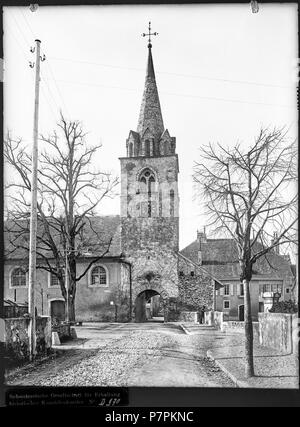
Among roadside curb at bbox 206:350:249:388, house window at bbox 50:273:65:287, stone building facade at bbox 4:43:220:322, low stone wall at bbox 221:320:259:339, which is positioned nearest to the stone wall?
stone building facade at bbox 4:43:220:322

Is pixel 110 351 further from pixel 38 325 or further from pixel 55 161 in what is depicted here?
pixel 55 161

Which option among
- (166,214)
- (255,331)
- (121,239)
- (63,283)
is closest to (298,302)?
(255,331)

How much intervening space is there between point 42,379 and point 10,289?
2214 millimetres

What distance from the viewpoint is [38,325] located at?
8742 mm

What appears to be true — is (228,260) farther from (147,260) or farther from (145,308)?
(145,308)

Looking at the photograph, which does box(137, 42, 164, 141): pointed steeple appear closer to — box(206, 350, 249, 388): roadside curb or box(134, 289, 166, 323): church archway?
box(206, 350, 249, 388): roadside curb

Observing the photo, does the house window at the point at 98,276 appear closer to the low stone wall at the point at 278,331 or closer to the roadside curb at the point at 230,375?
the roadside curb at the point at 230,375

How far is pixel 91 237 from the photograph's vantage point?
1076 cm

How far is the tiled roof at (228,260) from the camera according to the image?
772cm

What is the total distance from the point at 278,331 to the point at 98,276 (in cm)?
542

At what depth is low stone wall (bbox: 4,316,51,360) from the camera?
755 centimetres

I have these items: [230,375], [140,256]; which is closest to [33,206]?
[140,256]

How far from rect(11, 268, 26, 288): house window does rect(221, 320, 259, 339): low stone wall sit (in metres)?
4.04

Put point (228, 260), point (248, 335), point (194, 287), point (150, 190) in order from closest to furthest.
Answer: point (248, 335) → point (150, 190) → point (228, 260) → point (194, 287)
